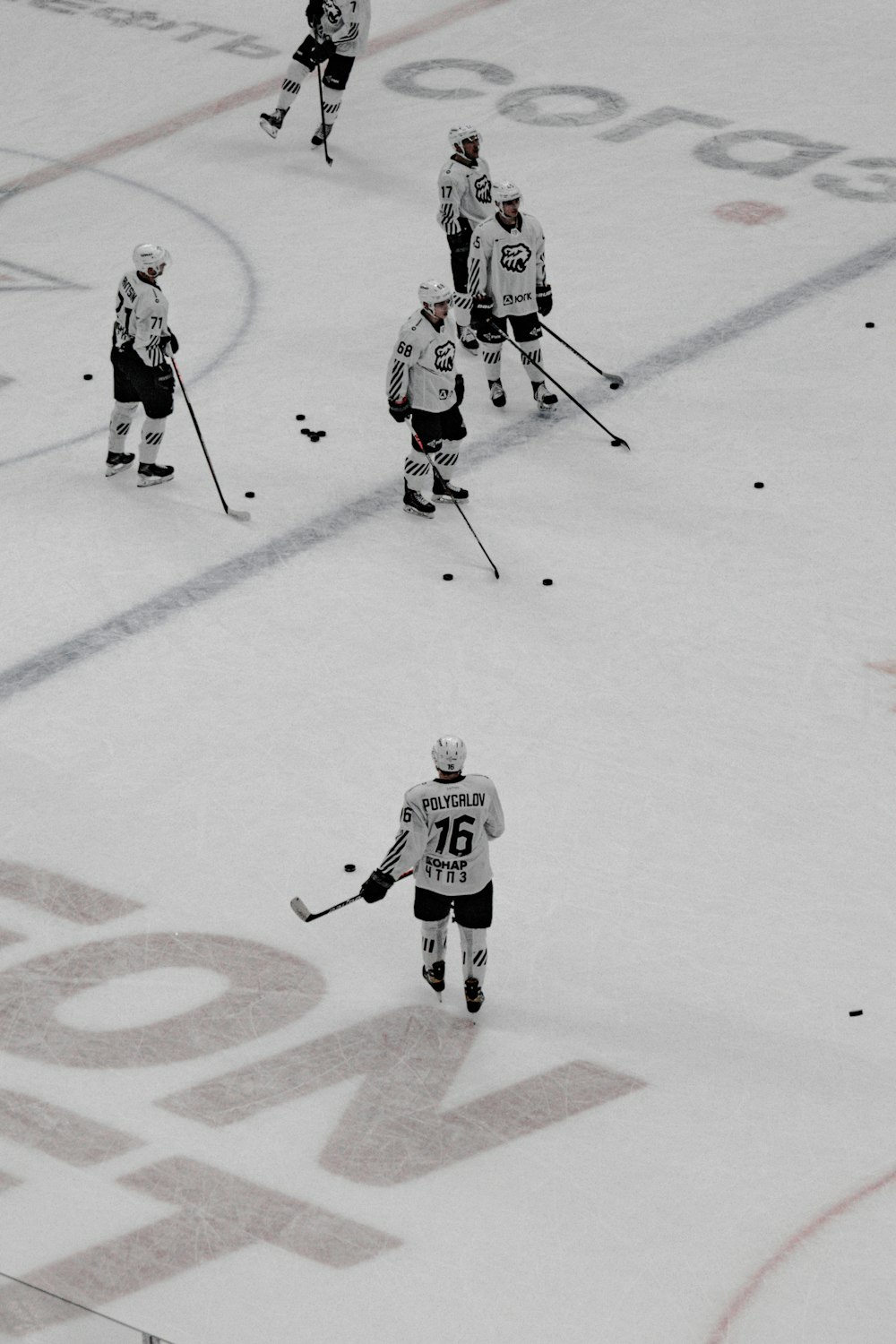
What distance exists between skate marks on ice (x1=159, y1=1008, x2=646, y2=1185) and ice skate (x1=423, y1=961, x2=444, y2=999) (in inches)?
5.2

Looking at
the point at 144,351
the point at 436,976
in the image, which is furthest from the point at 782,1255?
the point at 144,351

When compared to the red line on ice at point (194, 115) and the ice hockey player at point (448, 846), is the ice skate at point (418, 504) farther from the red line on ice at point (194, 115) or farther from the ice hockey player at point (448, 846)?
the red line on ice at point (194, 115)

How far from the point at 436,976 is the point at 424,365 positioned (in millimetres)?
3659

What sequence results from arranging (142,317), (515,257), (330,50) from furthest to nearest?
(330,50)
(515,257)
(142,317)

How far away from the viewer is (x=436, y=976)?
290 inches

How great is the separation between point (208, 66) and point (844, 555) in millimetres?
8180

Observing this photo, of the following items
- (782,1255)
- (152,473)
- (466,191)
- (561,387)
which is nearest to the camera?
(782,1255)

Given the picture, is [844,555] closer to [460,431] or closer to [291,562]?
[460,431]

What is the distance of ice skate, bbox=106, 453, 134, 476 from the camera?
10.8 metres

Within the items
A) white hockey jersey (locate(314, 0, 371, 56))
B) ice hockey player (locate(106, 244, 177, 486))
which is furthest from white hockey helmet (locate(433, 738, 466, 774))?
white hockey jersey (locate(314, 0, 371, 56))

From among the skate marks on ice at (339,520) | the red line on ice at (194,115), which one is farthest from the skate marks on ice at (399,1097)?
the red line on ice at (194,115)

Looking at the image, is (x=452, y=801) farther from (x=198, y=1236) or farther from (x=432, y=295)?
(x=432, y=295)

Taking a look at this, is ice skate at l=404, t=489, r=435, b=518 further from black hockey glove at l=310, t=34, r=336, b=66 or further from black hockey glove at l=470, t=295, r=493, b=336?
black hockey glove at l=310, t=34, r=336, b=66

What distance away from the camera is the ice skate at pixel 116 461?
1082cm
